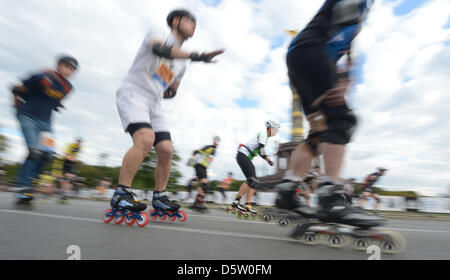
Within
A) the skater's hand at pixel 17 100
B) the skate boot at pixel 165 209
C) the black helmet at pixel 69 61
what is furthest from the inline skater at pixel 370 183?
the skater's hand at pixel 17 100

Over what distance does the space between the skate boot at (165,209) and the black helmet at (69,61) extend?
77.8 inches

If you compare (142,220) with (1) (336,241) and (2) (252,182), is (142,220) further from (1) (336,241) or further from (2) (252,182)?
(2) (252,182)

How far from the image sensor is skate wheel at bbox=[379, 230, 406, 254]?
148 cm

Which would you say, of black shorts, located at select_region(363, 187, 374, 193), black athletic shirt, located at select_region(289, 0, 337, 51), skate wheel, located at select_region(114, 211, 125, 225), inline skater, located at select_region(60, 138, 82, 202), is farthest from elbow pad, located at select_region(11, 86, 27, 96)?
black shorts, located at select_region(363, 187, 374, 193)

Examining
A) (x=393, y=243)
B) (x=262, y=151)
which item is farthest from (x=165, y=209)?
(x=262, y=151)

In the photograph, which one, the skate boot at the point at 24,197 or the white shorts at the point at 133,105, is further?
the skate boot at the point at 24,197

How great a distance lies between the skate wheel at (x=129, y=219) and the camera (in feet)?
7.52

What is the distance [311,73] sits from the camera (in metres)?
1.97

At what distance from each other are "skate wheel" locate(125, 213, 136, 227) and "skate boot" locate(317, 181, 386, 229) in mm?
1423

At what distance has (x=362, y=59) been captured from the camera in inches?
77.1

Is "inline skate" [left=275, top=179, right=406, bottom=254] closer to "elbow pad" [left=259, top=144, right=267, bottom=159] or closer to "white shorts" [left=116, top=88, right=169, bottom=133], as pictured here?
"white shorts" [left=116, top=88, right=169, bottom=133]

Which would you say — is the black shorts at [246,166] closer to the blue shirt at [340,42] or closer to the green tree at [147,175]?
the blue shirt at [340,42]
